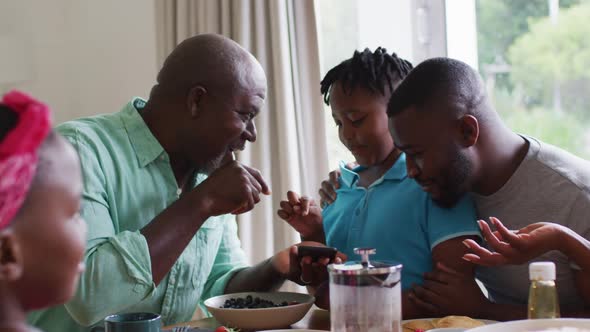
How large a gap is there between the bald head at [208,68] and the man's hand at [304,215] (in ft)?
0.98

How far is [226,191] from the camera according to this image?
5.47ft

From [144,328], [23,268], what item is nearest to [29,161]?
[23,268]

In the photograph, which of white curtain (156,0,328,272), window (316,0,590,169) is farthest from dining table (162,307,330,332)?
window (316,0,590,169)

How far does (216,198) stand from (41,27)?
2.43 m

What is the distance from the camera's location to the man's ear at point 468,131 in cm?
161

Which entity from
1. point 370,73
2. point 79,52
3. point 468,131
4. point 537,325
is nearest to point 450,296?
point 468,131

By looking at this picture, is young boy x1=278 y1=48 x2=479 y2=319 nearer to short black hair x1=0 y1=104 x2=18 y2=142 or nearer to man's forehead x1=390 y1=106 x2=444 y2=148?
man's forehead x1=390 y1=106 x2=444 y2=148

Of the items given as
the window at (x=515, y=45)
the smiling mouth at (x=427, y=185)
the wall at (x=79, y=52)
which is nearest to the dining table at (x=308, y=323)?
the smiling mouth at (x=427, y=185)

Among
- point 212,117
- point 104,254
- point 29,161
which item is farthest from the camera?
point 212,117

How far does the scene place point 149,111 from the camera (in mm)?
1878

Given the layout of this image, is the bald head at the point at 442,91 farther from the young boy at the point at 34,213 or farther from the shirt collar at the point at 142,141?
the young boy at the point at 34,213

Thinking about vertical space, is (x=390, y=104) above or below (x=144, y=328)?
above

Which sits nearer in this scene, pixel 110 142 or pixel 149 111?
pixel 110 142

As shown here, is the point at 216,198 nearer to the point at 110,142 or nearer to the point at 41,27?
the point at 110,142
